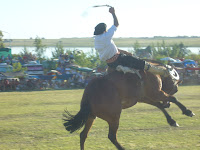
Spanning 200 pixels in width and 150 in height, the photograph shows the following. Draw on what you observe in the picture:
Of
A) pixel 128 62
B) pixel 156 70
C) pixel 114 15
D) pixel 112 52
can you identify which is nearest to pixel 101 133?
pixel 156 70

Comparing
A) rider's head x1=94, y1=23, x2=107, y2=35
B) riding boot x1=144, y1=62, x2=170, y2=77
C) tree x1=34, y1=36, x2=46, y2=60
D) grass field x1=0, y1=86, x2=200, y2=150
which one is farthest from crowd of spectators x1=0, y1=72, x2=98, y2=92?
tree x1=34, y1=36, x2=46, y2=60

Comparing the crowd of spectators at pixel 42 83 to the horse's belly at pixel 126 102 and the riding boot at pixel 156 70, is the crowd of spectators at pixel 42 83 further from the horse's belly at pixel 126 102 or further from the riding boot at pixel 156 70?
the horse's belly at pixel 126 102

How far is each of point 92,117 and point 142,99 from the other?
58.7 inches

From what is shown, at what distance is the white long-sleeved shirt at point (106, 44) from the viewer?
24.3 ft

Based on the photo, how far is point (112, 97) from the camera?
23.3ft

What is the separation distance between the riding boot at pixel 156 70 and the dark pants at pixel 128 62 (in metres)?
0.19

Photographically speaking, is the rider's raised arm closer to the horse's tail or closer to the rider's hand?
the rider's hand

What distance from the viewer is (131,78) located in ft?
24.9

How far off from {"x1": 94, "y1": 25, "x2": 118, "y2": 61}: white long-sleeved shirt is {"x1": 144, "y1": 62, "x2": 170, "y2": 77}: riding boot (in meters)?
0.90

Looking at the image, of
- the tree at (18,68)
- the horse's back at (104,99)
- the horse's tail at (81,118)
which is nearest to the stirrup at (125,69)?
the horse's back at (104,99)

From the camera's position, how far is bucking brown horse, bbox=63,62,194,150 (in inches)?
279

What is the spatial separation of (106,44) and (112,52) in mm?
266

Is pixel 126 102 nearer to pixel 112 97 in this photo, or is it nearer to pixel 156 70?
pixel 112 97

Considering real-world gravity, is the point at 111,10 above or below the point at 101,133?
above
